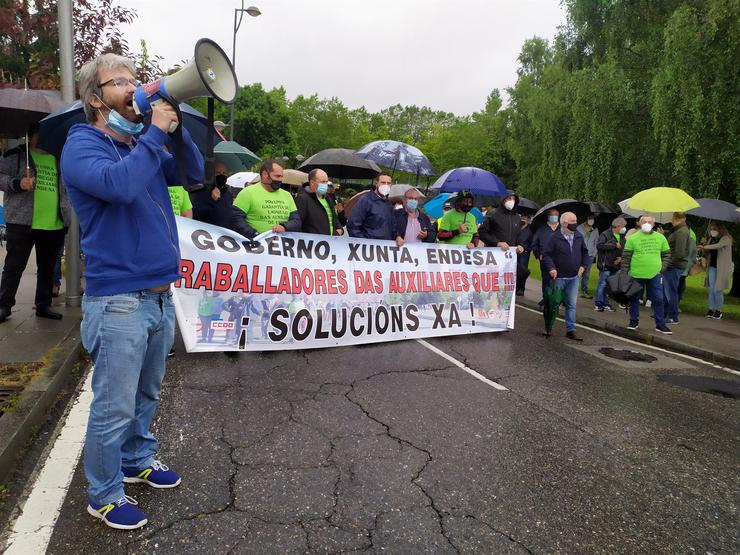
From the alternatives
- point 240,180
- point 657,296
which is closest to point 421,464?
point 657,296

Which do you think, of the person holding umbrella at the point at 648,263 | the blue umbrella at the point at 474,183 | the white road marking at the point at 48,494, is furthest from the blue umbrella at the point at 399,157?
the white road marking at the point at 48,494

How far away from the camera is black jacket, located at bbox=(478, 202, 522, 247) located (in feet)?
27.3

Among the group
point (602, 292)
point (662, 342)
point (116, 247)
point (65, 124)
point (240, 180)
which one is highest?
point (240, 180)

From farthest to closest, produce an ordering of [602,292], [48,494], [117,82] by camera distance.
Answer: [602,292]
[48,494]
[117,82]

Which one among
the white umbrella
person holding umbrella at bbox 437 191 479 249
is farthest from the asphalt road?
the white umbrella

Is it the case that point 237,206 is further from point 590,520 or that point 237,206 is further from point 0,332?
point 590,520

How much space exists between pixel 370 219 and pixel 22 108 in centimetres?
394

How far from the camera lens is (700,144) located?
11.7 metres

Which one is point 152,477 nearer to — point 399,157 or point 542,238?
point 542,238

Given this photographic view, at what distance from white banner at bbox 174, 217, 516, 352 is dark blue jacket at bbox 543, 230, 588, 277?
1.70 ft

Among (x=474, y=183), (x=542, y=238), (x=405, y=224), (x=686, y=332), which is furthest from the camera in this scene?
(x=474, y=183)

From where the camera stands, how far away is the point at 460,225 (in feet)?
27.3

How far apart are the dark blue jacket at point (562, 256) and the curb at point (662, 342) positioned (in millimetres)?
1801

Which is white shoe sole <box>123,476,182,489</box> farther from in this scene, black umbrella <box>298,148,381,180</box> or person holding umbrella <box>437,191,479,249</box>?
black umbrella <box>298,148,381,180</box>
